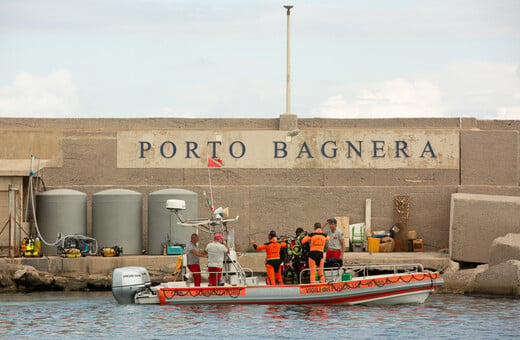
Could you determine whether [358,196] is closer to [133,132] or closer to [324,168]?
[324,168]

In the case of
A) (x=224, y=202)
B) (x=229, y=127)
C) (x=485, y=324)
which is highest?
(x=229, y=127)

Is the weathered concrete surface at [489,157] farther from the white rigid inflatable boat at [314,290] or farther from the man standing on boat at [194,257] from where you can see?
the man standing on boat at [194,257]

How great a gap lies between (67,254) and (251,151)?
7.06m

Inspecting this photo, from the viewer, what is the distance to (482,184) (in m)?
37.6

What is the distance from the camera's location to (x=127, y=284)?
2873 centimetres

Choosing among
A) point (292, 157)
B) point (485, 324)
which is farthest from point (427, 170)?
point (485, 324)

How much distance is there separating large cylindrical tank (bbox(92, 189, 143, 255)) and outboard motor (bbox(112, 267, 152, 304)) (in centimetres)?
653

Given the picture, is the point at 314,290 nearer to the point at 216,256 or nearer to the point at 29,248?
the point at 216,256

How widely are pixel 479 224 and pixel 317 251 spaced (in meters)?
8.47

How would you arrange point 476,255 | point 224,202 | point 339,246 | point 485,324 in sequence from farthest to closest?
point 224,202
point 476,255
point 339,246
point 485,324

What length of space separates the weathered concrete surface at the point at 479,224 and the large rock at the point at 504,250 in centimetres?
132

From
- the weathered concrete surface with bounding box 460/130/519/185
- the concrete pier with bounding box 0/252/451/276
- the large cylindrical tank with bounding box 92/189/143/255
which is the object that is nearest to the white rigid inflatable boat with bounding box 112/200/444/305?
the concrete pier with bounding box 0/252/451/276

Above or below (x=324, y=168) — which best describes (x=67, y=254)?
below

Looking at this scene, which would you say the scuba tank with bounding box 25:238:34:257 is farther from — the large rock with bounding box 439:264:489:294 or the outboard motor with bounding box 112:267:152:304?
the large rock with bounding box 439:264:489:294
